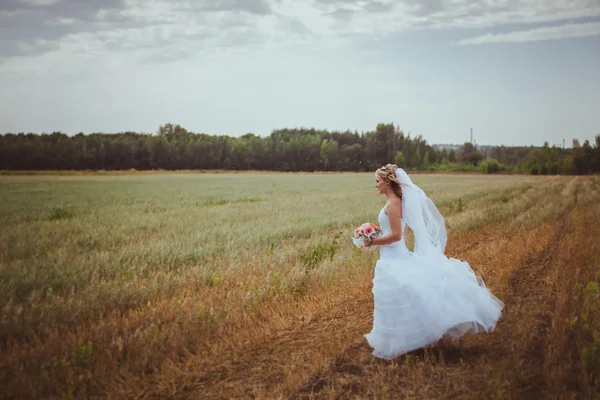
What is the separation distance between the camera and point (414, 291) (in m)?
4.48

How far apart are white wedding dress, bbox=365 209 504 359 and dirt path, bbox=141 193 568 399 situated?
0.20m

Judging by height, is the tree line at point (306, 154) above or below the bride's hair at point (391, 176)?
above

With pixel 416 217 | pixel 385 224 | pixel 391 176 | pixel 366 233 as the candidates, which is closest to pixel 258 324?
pixel 366 233

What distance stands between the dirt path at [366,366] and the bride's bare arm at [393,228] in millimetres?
1228

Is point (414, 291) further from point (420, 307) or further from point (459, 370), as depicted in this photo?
point (459, 370)

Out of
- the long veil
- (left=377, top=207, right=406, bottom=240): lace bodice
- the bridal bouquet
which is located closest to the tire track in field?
the long veil

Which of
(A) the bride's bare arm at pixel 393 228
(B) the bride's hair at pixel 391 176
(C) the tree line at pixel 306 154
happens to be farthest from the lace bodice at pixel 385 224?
(C) the tree line at pixel 306 154

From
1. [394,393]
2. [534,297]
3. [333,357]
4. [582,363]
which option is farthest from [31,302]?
[534,297]

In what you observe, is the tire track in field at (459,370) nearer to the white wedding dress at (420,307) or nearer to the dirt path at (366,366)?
the dirt path at (366,366)

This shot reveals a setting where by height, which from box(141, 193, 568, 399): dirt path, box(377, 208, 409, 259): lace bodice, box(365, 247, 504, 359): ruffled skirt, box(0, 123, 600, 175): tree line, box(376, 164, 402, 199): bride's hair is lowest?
box(141, 193, 568, 399): dirt path

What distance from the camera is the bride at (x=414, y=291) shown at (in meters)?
4.45

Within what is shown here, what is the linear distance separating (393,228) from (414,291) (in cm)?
75

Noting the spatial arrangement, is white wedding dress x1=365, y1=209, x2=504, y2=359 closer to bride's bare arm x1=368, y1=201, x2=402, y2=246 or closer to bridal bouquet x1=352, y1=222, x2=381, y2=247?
bride's bare arm x1=368, y1=201, x2=402, y2=246

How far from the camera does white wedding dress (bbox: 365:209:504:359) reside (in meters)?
4.44
